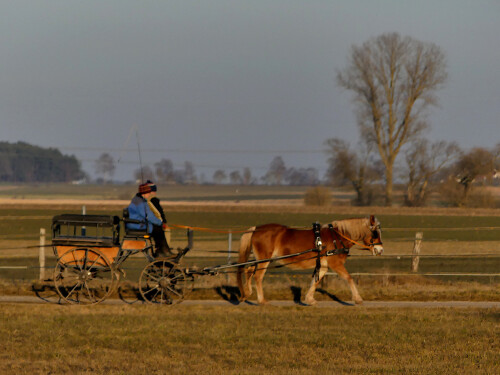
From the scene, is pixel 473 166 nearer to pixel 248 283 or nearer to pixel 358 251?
pixel 358 251

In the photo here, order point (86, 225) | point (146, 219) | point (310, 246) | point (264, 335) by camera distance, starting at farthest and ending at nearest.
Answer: point (310, 246)
point (146, 219)
point (86, 225)
point (264, 335)

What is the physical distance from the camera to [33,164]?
10481cm

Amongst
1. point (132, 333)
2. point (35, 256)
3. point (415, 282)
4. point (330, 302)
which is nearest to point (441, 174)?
point (35, 256)

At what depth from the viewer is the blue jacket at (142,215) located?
13.5 meters

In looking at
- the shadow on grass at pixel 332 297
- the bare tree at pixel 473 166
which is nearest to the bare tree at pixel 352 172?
the bare tree at pixel 473 166

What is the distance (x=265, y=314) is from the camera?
1306 cm

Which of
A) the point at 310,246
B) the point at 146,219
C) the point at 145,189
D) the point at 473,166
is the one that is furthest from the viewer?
the point at 473,166

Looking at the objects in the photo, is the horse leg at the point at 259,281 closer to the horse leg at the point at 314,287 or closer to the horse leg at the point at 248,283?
the horse leg at the point at 248,283

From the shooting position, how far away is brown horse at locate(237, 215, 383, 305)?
46.0ft

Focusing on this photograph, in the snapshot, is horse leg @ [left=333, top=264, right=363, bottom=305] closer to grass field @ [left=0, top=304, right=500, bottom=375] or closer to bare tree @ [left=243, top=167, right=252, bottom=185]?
grass field @ [left=0, top=304, right=500, bottom=375]

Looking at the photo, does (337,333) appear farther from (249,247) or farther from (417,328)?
(249,247)

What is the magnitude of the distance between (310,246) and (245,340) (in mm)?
3704

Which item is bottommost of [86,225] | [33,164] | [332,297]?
[332,297]

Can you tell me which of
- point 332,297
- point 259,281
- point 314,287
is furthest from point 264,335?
point 332,297
